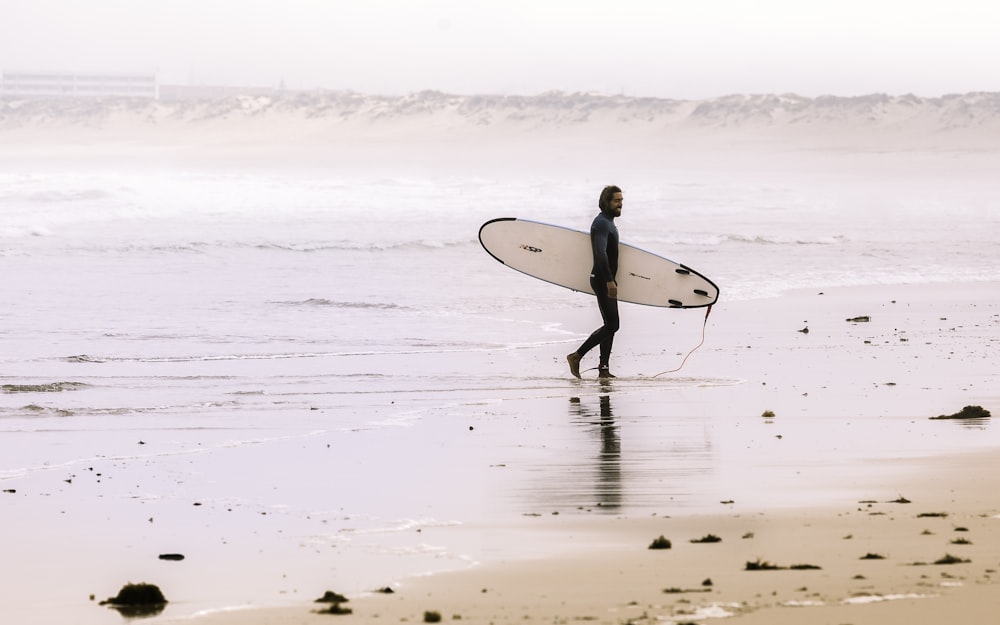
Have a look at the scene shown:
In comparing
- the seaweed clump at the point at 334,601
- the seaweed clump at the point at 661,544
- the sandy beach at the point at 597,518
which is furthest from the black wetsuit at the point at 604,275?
the seaweed clump at the point at 334,601

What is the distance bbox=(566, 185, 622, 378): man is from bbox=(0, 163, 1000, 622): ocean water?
15.3 inches

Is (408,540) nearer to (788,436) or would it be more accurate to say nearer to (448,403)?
(788,436)

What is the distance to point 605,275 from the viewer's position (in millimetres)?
10906

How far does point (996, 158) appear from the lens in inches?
3447

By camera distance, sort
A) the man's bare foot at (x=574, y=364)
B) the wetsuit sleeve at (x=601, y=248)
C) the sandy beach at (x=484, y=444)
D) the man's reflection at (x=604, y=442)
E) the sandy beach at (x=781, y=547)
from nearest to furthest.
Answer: the sandy beach at (x=781, y=547)
the sandy beach at (x=484, y=444)
the man's reflection at (x=604, y=442)
the man's bare foot at (x=574, y=364)
the wetsuit sleeve at (x=601, y=248)

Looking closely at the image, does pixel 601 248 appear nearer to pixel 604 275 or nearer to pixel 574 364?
pixel 604 275

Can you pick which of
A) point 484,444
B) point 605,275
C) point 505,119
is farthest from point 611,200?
point 505,119

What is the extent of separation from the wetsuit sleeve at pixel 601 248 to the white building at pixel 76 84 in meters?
144

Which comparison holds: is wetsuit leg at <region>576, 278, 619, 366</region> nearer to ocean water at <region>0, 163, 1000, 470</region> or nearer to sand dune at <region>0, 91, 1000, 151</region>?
ocean water at <region>0, 163, 1000, 470</region>

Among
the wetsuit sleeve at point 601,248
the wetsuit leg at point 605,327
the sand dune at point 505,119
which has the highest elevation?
the sand dune at point 505,119

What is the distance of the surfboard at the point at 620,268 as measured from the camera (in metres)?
12.6

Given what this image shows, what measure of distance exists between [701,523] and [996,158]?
89.1 metres

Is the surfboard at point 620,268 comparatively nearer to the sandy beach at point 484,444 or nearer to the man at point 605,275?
the sandy beach at point 484,444

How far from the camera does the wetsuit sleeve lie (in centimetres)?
1087
